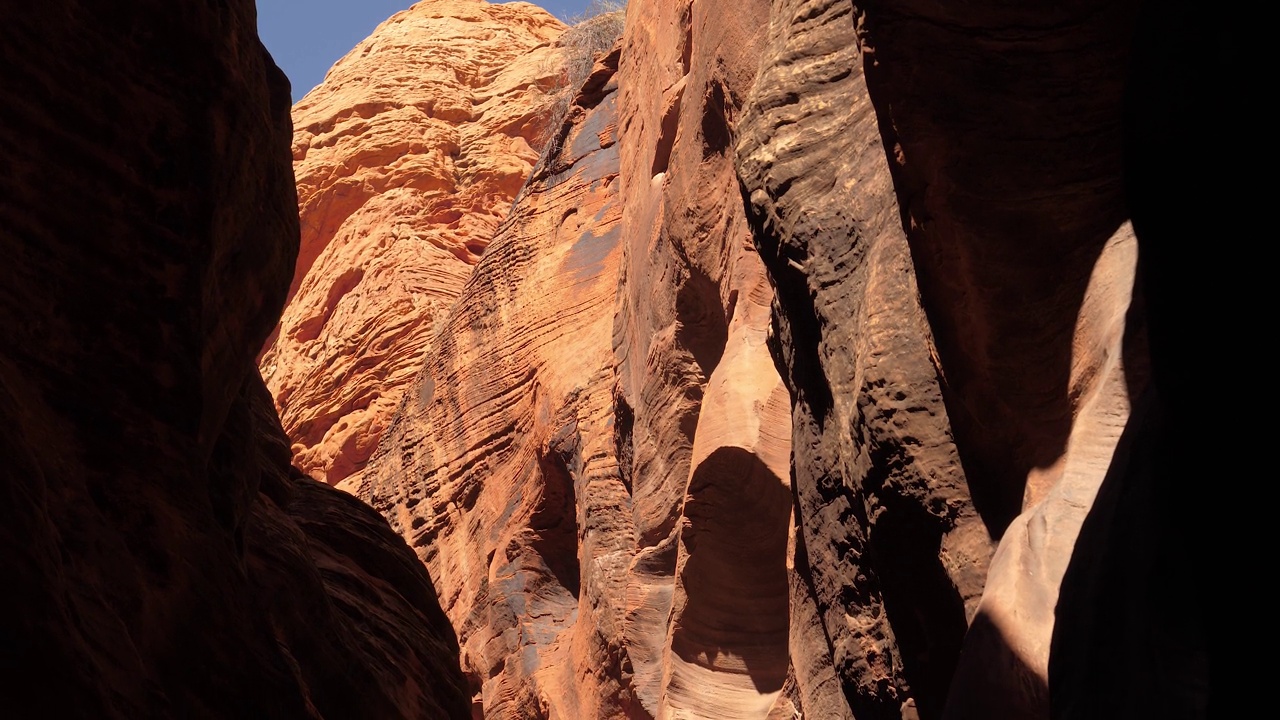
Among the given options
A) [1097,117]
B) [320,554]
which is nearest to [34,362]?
[320,554]

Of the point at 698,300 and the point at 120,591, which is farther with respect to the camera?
the point at 698,300

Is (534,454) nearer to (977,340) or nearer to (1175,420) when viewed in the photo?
(977,340)

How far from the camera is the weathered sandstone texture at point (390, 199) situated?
22.2 metres

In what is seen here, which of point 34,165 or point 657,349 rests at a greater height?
point 657,349

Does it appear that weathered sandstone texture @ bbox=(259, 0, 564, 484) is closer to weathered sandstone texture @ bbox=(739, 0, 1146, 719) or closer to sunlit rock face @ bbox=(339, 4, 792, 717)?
sunlit rock face @ bbox=(339, 4, 792, 717)

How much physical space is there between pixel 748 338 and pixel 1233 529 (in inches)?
278

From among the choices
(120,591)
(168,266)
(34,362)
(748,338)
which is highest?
(748,338)

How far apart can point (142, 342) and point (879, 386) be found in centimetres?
303

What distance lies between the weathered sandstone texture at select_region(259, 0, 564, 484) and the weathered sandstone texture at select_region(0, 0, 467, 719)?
16.5 m

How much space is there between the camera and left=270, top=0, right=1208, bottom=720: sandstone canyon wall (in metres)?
4.68

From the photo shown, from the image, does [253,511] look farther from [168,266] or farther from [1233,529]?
[1233,529]

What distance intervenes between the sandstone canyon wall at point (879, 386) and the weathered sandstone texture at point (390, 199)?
28.3 feet

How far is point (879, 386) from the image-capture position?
5965 mm

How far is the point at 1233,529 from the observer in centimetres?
294
